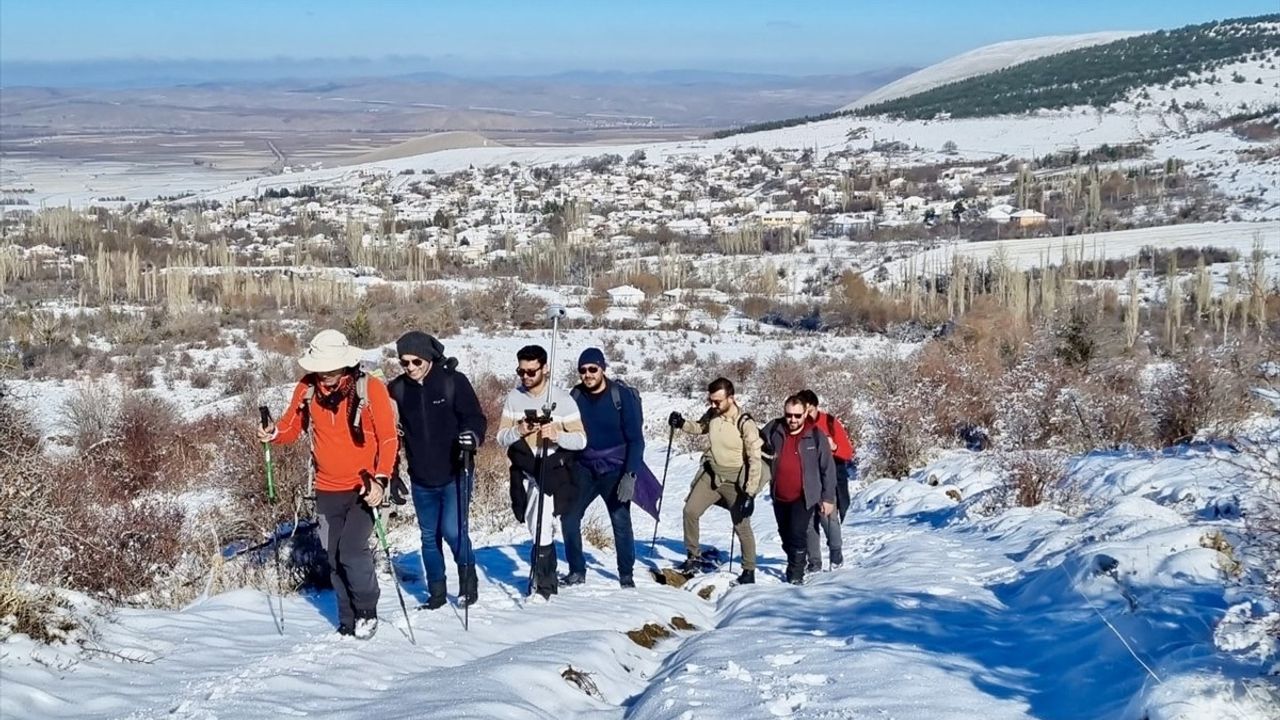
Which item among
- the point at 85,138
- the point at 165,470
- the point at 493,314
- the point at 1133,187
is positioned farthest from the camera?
the point at 85,138

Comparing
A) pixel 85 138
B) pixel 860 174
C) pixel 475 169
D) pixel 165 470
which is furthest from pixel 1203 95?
pixel 85 138

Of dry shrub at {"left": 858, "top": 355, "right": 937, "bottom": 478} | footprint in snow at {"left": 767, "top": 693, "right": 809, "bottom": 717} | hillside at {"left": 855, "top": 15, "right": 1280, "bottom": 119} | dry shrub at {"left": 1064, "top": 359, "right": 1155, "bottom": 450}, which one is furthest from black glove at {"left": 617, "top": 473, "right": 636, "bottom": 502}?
hillside at {"left": 855, "top": 15, "right": 1280, "bottom": 119}

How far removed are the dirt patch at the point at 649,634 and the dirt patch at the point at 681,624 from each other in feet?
0.68

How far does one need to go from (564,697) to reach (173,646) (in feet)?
7.14

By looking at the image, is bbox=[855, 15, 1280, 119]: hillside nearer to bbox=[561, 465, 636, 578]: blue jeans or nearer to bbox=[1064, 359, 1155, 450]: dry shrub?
bbox=[1064, 359, 1155, 450]: dry shrub

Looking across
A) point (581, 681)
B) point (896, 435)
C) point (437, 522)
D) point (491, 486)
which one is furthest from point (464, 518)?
point (896, 435)

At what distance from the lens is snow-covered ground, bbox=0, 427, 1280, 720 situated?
191 inches

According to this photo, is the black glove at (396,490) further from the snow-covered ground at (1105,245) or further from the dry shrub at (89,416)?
the snow-covered ground at (1105,245)

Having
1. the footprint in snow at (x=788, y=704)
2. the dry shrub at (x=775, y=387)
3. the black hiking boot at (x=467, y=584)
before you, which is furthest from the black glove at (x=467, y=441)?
the dry shrub at (x=775, y=387)

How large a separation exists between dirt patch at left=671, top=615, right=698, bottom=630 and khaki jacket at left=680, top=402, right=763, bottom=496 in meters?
1.18

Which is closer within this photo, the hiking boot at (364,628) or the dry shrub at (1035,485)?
the hiking boot at (364,628)

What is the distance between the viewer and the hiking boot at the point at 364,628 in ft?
20.1

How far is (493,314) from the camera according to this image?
122ft

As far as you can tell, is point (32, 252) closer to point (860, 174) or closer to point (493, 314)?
point (493, 314)
